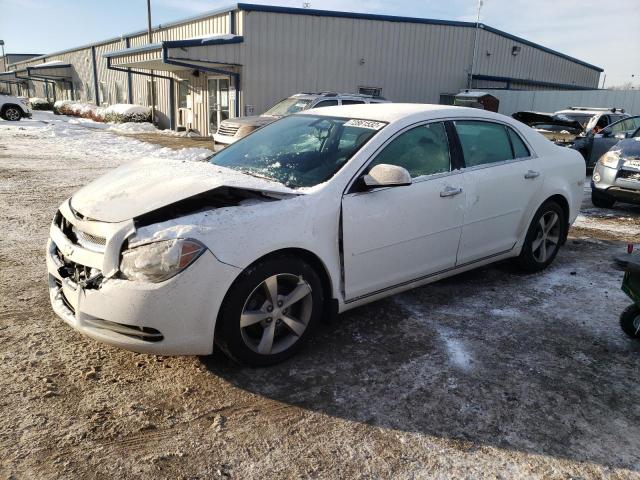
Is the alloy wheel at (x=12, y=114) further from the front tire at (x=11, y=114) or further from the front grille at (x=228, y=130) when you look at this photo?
the front grille at (x=228, y=130)

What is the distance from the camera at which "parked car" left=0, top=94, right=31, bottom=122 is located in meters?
24.0

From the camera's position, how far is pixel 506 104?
24.0 metres

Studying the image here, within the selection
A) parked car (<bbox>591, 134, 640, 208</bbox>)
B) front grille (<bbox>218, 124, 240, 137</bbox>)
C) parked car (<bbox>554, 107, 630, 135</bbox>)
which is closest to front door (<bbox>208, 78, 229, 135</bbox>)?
front grille (<bbox>218, 124, 240, 137</bbox>)

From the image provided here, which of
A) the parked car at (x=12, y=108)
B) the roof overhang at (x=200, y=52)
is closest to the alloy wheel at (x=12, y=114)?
the parked car at (x=12, y=108)

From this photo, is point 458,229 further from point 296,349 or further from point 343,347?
point 296,349

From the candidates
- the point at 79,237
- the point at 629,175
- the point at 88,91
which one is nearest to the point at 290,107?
the point at 629,175

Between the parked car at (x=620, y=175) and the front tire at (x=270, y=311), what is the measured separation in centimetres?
631

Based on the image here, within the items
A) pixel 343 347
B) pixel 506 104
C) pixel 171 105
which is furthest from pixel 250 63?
pixel 343 347

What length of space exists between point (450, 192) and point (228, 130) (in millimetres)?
9413

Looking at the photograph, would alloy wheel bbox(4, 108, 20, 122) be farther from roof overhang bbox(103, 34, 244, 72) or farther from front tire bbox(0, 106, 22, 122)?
roof overhang bbox(103, 34, 244, 72)

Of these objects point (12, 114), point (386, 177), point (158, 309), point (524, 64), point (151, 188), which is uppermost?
point (524, 64)

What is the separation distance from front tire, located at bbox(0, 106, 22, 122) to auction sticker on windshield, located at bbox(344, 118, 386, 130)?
25.7m

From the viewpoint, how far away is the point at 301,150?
3.74m

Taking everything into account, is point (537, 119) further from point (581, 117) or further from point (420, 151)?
Result: point (420, 151)
